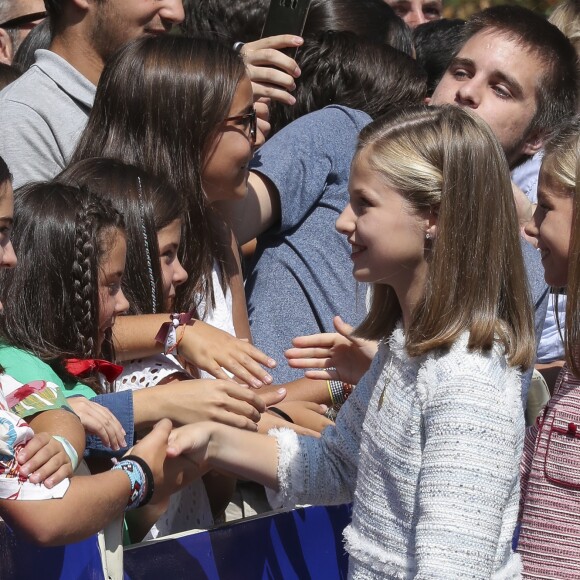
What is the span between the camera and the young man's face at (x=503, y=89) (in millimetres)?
4035

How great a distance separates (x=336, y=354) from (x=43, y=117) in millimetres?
1301

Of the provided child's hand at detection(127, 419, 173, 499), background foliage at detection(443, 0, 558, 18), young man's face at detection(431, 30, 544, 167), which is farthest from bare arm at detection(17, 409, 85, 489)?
background foliage at detection(443, 0, 558, 18)

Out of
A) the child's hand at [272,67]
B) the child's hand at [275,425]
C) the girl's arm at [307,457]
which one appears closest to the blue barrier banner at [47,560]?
the girl's arm at [307,457]

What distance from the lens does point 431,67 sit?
522 centimetres

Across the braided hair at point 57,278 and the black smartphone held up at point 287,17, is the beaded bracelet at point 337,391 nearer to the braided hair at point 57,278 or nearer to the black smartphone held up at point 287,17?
the braided hair at point 57,278

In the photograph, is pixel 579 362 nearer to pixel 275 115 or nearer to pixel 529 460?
pixel 529 460

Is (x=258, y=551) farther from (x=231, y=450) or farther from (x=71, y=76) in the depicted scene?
(x=71, y=76)

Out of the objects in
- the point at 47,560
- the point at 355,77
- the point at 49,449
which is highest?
the point at 49,449

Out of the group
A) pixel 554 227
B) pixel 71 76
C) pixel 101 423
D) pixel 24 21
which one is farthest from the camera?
pixel 24 21

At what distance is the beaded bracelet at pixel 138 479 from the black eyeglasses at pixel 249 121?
133 centimetres

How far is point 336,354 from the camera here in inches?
109

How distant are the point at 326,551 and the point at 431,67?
2946 millimetres

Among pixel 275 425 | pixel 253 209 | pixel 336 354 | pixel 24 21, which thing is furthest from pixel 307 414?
pixel 24 21

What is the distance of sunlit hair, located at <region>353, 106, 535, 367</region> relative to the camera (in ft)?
7.48
